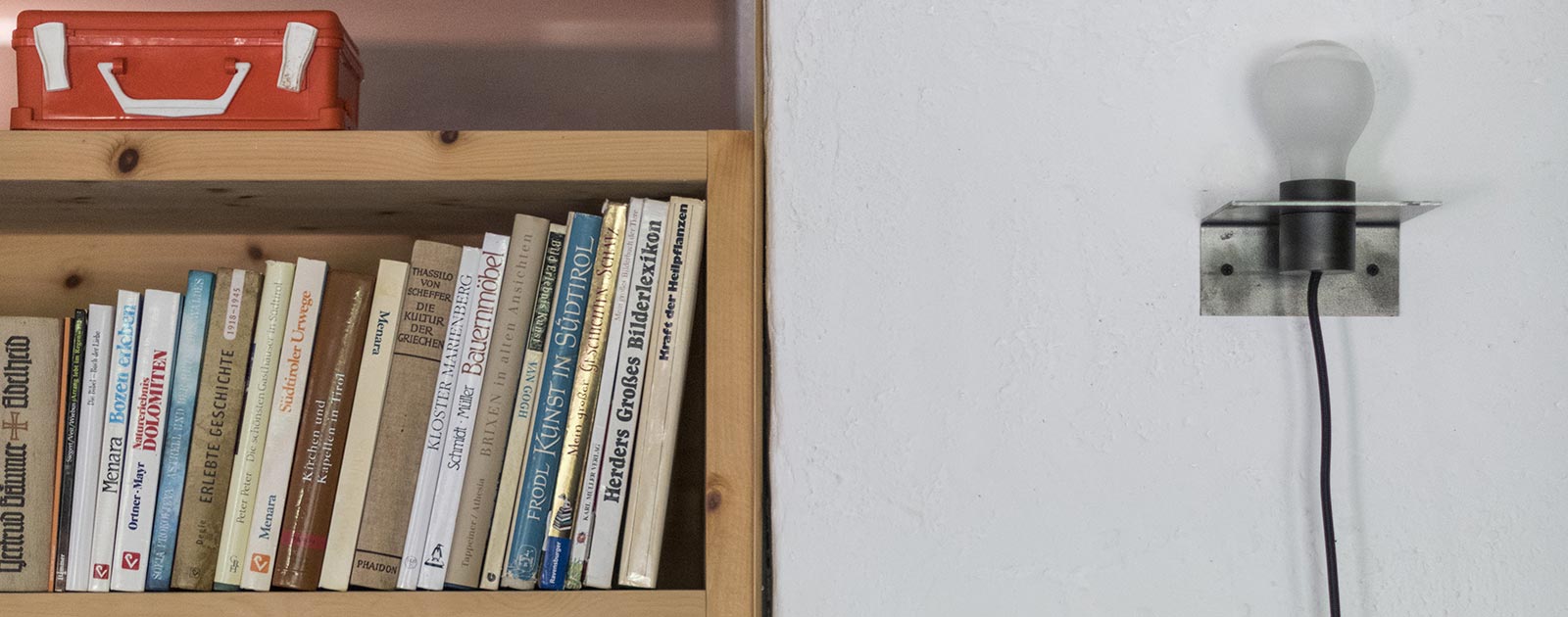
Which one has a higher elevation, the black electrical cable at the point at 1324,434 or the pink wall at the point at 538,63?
the pink wall at the point at 538,63

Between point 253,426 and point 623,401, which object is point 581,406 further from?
point 253,426

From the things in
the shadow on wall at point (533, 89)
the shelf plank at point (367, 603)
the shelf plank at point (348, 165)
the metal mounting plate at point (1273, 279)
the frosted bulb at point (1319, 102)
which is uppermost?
the shadow on wall at point (533, 89)

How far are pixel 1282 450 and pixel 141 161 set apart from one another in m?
0.82

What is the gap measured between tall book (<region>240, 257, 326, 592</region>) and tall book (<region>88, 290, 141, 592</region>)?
10cm

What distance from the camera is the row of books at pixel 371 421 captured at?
0.79 metres

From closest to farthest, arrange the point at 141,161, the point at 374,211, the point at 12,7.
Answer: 1. the point at 141,161
2. the point at 374,211
3. the point at 12,7

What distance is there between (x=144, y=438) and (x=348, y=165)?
0.27 m

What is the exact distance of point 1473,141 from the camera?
778 mm

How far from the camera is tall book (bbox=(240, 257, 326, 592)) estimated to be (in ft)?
2.61

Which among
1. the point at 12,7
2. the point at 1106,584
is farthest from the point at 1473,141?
the point at 12,7

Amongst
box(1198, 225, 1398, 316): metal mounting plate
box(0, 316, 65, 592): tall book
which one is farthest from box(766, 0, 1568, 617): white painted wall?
box(0, 316, 65, 592): tall book

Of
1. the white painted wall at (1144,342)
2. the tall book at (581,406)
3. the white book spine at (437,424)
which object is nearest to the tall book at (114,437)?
the white book spine at (437,424)

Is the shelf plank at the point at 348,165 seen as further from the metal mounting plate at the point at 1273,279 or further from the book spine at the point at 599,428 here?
the metal mounting plate at the point at 1273,279

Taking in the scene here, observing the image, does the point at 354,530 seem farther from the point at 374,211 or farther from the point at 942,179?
the point at 942,179
